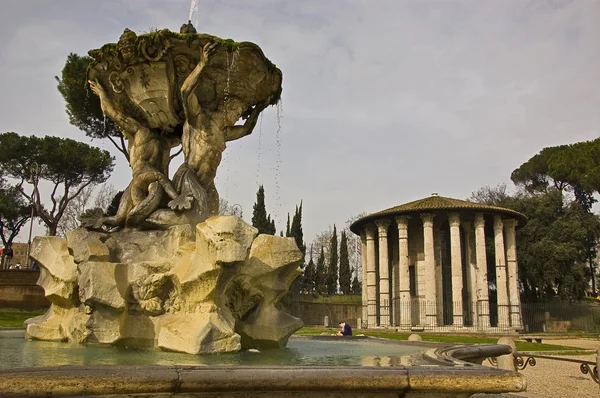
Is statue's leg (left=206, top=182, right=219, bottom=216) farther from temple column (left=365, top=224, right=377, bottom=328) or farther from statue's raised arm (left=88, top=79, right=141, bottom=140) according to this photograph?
temple column (left=365, top=224, right=377, bottom=328)

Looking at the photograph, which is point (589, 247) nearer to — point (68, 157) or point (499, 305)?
point (499, 305)

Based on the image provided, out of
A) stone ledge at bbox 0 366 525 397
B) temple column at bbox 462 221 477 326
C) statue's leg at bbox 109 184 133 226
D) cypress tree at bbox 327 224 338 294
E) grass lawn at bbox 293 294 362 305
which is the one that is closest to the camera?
stone ledge at bbox 0 366 525 397

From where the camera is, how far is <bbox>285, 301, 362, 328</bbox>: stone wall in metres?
36.5

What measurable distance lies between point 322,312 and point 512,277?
43.4 ft

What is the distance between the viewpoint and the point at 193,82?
7.31 metres

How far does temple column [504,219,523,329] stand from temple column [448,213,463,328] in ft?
12.0

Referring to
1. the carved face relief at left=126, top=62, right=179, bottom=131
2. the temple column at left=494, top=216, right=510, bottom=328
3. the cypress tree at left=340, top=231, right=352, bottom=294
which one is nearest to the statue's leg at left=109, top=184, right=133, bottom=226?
the carved face relief at left=126, top=62, right=179, bottom=131

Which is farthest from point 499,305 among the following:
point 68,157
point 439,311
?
point 68,157

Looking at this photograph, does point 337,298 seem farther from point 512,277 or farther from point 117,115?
point 117,115

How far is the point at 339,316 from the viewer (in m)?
39.6

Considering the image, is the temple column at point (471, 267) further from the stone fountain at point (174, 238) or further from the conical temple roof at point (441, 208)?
→ the stone fountain at point (174, 238)

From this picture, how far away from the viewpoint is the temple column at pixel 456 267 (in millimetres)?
32719

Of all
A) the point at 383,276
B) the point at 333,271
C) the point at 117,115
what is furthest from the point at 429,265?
the point at 117,115

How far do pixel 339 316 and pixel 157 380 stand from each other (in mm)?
37738
